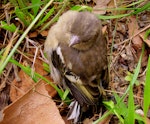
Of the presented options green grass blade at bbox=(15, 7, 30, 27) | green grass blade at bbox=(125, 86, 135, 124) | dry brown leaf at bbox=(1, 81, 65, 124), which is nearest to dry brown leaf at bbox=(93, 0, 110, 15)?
green grass blade at bbox=(15, 7, 30, 27)

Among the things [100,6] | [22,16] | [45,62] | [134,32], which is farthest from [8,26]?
[134,32]

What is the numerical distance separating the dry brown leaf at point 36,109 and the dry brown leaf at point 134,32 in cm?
108

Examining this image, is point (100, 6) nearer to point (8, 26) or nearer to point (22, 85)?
point (8, 26)

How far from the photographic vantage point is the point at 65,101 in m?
3.29

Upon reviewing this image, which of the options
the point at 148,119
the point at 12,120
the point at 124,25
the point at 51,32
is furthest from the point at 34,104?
the point at 124,25

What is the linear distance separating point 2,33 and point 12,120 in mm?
908

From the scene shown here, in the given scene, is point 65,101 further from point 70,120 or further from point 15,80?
point 15,80

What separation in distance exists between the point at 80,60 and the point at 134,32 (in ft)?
2.62

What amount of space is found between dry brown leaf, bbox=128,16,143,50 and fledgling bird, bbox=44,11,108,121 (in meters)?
0.51

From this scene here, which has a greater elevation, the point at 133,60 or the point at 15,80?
the point at 15,80

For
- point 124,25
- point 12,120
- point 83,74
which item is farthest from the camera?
point 124,25

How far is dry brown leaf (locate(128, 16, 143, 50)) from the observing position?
362 cm

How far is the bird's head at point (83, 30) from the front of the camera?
2.88 m

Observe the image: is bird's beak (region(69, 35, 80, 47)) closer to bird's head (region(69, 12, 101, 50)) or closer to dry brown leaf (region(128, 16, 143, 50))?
bird's head (region(69, 12, 101, 50))
